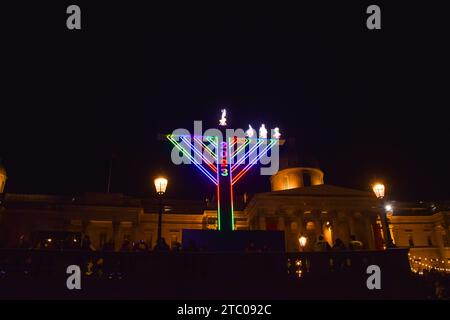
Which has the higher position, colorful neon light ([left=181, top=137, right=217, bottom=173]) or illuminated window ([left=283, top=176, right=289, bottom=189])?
illuminated window ([left=283, top=176, right=289, bottom=189])

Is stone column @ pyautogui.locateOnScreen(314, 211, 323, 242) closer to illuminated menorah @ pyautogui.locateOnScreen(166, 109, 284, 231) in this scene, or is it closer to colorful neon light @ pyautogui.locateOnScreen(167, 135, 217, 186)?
illuminated menorah @ pyautogui.locateOnScreen(166, 109, 284, 231)

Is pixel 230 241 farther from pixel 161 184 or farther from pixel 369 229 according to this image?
pixel 369 229

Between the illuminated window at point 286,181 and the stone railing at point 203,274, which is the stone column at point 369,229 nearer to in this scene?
the illuminated window at point 286,181

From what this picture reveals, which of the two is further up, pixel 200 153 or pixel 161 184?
pixel 200 153

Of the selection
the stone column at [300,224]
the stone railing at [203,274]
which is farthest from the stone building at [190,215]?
the stone railing at [203,274]

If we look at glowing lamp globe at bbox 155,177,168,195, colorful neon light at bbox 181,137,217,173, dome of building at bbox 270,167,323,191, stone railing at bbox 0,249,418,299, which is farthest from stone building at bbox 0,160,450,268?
stone railing at bbox 0,249,418,299

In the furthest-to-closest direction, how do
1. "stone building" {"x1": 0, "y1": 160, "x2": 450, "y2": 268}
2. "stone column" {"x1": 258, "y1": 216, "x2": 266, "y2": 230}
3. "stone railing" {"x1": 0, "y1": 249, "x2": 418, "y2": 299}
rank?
"stone building" {"x1": 0, "y1": 160, "x2": 450, "y2": 268}
"stone column" {"x1": 258, "y1": 216, "x2": 266, "y2": 230}
"stone railing" {"x1": 0, "y1": 249, "x2": 418, "y2": 299}

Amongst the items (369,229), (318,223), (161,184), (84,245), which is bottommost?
(84,245)

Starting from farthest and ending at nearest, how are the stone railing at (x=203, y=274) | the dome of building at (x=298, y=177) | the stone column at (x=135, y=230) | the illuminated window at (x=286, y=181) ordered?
the illuminated window at (x=286, y=181) < the dome of building at (x=298, y=177) < the stone column at (x=135, y=230) < the stone railing at (x=203, y=274)

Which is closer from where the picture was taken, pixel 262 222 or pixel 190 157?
pixel 190 157

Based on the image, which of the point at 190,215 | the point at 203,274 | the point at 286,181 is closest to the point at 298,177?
the point at 286,181


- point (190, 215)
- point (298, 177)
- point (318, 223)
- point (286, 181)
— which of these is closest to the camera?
point (318, 223)
